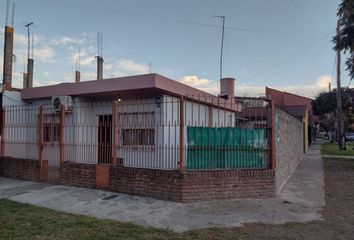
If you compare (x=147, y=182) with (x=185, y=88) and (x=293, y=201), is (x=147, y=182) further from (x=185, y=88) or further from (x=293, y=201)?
(x=185, y=88)

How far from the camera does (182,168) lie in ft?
23.8

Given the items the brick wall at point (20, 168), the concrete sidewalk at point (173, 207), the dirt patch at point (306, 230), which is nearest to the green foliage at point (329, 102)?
the concrete sidewalk at point (173, 207)

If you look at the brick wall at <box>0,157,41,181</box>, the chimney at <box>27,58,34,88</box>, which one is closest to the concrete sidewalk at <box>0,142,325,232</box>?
the brick wall at <box>0,157,41,181</box>

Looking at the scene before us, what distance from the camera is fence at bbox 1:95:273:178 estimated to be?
7.65m

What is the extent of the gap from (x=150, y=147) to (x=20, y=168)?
16.1 feet

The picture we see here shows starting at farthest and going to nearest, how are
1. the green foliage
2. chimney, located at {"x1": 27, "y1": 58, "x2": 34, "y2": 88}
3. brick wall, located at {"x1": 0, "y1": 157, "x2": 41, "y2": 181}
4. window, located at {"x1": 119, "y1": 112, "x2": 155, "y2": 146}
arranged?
the green foliage < chimney, located at {"x1": 27, "y1": 58, "x2": 34, "y2": 88} < brick wall, located at {"x1": 0, "y1": 157, "x2": 41, "y2": 181} < window, located at {"x1": 119, "y1": 112, "x2": 155, "y2": 146}

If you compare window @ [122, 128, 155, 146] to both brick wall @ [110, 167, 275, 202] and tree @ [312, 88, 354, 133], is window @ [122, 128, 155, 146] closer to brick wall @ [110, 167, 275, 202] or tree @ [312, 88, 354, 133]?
brick wall @ [110, 167, 275, 202]

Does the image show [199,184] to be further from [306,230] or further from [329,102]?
[329,102]

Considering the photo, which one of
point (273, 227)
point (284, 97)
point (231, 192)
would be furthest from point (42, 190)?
point (284, 97)

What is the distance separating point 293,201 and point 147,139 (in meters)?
4.18

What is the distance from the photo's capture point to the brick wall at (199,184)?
719cm

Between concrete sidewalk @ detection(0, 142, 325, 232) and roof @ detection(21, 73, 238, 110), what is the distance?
3365 millimetres

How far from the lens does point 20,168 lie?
1026cm

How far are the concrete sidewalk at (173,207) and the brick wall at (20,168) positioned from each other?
0.87 m
